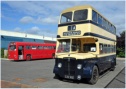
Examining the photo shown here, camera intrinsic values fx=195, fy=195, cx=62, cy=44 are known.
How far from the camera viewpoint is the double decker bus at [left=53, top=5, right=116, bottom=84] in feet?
33.1

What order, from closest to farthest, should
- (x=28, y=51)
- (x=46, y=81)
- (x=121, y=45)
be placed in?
1. (x=46, y=81)
2. (x=28, y=51)
3. (x=121, y=45)

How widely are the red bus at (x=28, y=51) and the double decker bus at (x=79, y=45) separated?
14291 millimetres

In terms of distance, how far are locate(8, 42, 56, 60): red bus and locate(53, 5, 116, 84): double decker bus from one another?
46.9 ft

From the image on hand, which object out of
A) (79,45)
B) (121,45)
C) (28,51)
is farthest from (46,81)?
(121,45)

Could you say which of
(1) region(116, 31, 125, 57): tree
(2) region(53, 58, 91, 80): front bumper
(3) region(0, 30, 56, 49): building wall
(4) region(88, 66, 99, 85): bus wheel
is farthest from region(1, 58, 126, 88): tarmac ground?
(3) region(0, 30, 56, 49): building wall

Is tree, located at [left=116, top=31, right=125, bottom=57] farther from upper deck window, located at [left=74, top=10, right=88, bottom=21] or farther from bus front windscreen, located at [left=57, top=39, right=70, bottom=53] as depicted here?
upper deck window, located at [left=74, top=10, right=88, bottom=21]

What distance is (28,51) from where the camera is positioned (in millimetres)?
26188

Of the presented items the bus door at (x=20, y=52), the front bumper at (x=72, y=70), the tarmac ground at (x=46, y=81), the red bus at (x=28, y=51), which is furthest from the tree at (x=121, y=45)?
the front bumper at (x=72, y=70)

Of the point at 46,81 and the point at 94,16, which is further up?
the point at 94,16

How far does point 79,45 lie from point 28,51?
49.9 ft

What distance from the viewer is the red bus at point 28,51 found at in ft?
81.1

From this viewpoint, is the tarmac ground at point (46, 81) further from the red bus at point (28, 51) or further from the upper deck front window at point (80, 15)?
the red bus at point (28, 51)

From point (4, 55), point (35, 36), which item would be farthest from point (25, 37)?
point (4, 55)

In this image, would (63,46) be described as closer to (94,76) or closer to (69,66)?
(69,66)
